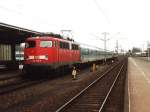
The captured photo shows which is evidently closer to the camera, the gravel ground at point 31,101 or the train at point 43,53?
the gravel ground at point 31,101

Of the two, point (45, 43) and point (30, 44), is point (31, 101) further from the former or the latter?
point (30, 44)

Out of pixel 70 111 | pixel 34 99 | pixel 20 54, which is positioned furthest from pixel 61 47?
pixel 20 54

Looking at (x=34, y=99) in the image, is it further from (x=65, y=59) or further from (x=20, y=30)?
(x=65, y=59)

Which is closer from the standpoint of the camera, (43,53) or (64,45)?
(43,53)

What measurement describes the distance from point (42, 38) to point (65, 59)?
13.3 feet

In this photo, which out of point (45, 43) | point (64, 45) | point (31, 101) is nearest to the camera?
point (31, 101)

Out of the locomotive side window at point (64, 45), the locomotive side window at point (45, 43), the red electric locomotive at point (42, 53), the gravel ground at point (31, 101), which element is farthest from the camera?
the locomotive side window at point (64, 45)

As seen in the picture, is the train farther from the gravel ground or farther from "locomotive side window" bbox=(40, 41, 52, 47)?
the gravel ground

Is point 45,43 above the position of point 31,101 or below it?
above

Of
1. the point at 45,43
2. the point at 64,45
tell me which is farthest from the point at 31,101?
the point at 64,45

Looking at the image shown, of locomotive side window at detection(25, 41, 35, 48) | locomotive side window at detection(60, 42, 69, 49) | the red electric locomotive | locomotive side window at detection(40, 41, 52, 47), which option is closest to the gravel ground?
the red electric locomotive

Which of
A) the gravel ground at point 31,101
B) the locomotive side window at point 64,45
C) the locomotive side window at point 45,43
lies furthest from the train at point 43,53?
the gravel ground at point 31,101

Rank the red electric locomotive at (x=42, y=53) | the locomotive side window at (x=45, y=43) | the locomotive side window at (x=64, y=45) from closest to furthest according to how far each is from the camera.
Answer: the red electric locomotive at (x=42, y=53) < the locomotive side window at (x=45, y=43) < the locomotive side window at (x=64, y=45)

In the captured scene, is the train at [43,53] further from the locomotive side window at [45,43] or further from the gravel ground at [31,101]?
the gravel ground at [31,101]
